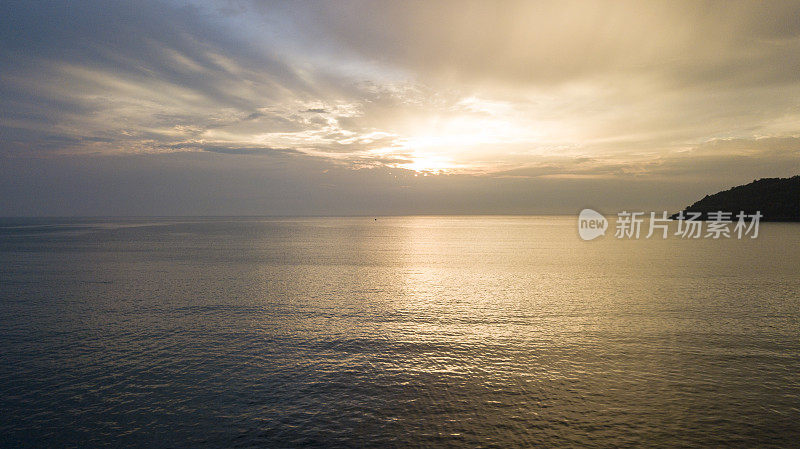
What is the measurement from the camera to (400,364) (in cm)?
2550

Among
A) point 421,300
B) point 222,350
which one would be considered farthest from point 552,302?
point 222,350

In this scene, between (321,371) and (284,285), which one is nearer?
(321,371)

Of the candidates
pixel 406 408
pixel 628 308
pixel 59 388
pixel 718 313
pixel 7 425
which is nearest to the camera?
pixel 7 425

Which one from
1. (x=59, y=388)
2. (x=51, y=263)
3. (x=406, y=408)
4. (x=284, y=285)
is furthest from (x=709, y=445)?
(x=51, y=263)

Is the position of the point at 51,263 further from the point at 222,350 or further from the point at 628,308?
the point at 628,308

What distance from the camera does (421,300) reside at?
147ft

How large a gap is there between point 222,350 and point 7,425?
1114cm

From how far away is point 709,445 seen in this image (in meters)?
16.5

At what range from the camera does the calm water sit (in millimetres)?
18016

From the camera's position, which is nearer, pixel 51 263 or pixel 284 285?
pixel 284 285

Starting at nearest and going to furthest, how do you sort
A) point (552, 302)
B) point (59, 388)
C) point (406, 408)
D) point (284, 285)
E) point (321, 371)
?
point (406, 408) < point (59, 388) < point (321, 371) < point (552, 302) < point (284, 285)

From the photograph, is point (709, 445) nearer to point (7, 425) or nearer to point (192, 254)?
point (7, 425)

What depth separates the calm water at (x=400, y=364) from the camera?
1802cm

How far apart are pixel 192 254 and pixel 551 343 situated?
275 feet
